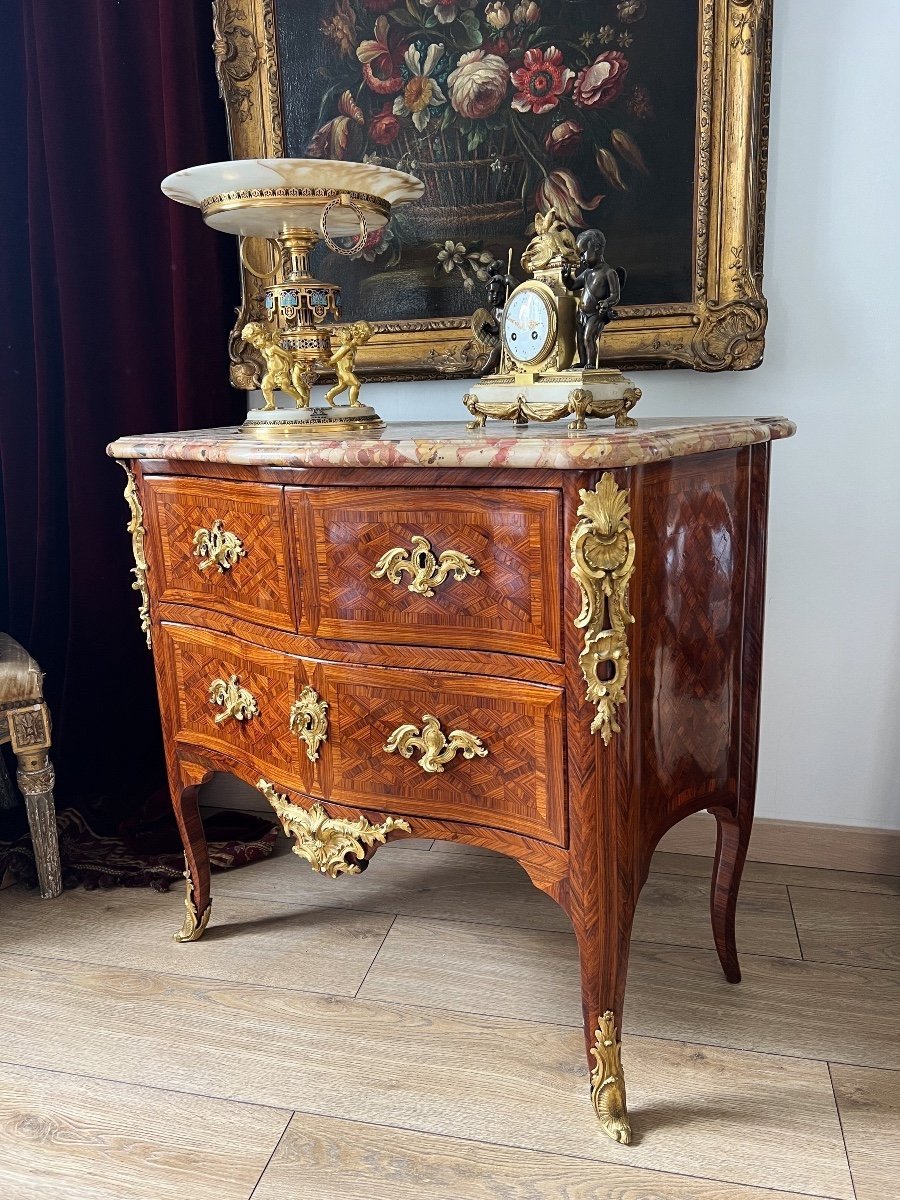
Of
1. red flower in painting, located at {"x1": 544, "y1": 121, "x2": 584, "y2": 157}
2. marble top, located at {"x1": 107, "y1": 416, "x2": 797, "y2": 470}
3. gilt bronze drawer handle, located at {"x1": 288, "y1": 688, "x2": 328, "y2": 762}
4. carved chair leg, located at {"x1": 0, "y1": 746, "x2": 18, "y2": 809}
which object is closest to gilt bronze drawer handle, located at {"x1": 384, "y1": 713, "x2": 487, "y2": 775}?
gilt bronze drawer handle, located at {"x1": 288, "y1": 688, "x2": 328, "y2": 762}

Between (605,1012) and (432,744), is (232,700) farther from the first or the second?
(605,1012)

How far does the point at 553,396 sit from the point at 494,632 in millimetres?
405

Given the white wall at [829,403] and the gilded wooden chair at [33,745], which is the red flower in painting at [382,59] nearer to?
the white wall at [829,403]

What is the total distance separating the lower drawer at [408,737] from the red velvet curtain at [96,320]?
822 millimetres

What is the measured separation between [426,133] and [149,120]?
26.2 inches

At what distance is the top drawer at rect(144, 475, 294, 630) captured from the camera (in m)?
1.57

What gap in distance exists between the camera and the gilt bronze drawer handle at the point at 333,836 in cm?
158

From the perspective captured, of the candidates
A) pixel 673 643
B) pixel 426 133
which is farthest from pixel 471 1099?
pixel 426 133

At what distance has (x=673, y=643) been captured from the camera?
4.94 feet

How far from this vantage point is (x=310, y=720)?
1.58m

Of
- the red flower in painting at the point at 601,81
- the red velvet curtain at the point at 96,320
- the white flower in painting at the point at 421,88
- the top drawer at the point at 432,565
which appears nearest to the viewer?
the top drawer at the point at 432,565

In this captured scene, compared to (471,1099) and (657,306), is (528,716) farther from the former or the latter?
(657,306)

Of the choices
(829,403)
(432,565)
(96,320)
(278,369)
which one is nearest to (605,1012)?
(432,565)

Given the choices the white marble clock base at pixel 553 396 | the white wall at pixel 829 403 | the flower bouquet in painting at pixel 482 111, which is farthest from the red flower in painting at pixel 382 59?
the white marble clock base at pixel 553 396
